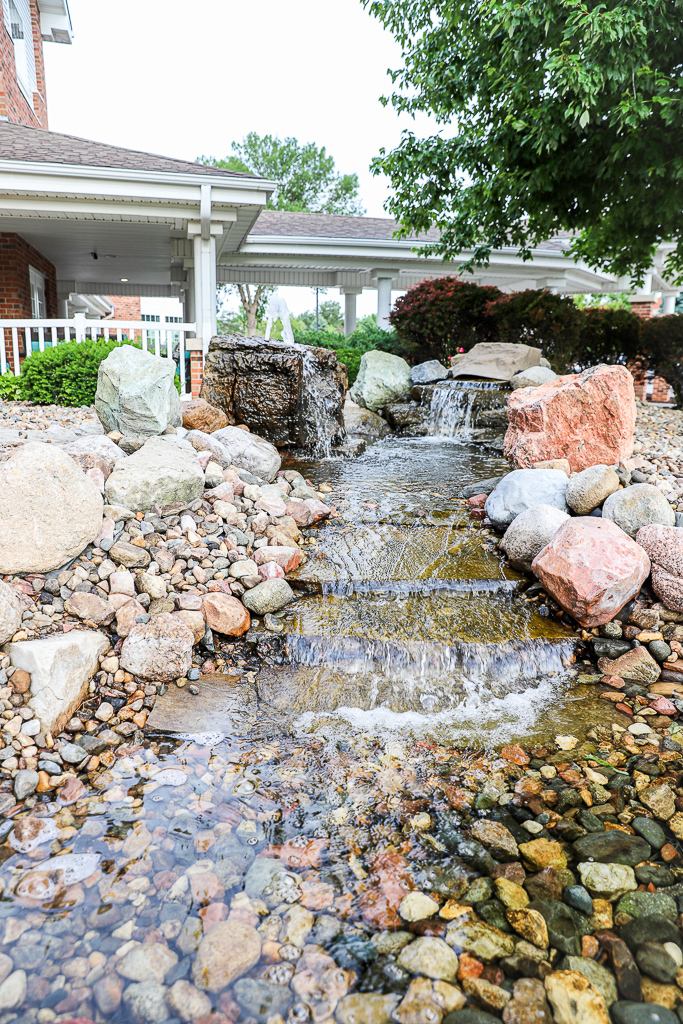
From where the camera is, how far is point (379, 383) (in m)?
9.94

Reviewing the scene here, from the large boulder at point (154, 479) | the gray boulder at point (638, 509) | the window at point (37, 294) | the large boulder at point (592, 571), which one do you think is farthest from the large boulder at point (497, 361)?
the window at point (37, 294)

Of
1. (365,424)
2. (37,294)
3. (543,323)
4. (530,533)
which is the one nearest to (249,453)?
(530,533)

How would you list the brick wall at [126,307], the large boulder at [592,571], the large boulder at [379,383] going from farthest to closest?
the brick wall at [126,307], the large boulder at [379,383], the large boulder at [592,571]

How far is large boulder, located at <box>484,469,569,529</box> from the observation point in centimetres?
438

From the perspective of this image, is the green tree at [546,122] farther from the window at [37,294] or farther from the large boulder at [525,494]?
the window at [37,294]

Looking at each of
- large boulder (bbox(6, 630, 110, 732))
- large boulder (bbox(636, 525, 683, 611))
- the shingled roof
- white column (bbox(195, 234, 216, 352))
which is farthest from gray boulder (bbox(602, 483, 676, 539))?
the shingled roof

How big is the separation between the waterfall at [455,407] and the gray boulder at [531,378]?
239mm

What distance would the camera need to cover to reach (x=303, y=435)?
279 inches

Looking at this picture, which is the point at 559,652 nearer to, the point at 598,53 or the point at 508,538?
the point at 508,538

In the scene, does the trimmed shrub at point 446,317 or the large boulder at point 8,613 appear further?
the trimmed shrub at point 446,317

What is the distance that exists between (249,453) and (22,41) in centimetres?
1187

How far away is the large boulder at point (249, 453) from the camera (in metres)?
5.15

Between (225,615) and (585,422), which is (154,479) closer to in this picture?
(225,615)

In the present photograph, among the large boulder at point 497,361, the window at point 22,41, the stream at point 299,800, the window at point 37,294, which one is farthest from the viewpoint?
the window at point 22,41
